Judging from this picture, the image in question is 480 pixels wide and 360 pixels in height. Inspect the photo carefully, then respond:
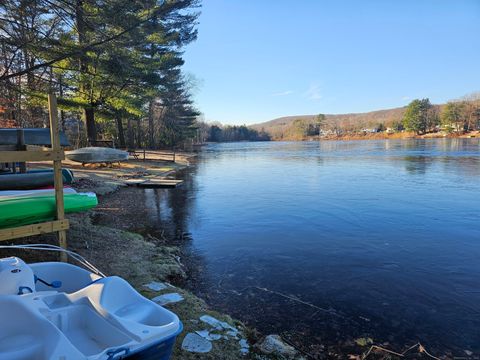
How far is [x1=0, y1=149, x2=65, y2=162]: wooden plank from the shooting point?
397 cm

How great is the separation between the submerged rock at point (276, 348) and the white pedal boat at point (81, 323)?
152 centimetres

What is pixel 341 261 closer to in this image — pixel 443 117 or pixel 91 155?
pixel 91 155

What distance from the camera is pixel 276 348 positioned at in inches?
144

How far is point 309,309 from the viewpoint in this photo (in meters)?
4.73

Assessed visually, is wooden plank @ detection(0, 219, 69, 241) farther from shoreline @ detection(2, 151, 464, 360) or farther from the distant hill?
the distant hill

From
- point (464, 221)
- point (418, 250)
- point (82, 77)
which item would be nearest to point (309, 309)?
point (418, 250)

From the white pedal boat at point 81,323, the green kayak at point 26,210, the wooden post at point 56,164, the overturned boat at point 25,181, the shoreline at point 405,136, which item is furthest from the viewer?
the shoreline at point 405,136

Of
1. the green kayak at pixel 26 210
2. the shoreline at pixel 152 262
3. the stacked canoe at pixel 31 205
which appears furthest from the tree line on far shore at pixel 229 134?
the green kayak at pixel 26 210

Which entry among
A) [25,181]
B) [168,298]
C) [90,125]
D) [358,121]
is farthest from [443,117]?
[168,298]

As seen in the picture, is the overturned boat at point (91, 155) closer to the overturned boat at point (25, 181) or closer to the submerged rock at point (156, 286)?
the overturned boat at point (25, 181)

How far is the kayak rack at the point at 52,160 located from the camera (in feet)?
13.5

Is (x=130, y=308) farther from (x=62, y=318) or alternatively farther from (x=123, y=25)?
(x=123, y=25)

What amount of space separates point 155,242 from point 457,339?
221 inches

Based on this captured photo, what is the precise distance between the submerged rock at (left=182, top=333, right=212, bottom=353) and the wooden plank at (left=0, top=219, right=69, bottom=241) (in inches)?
96.6
